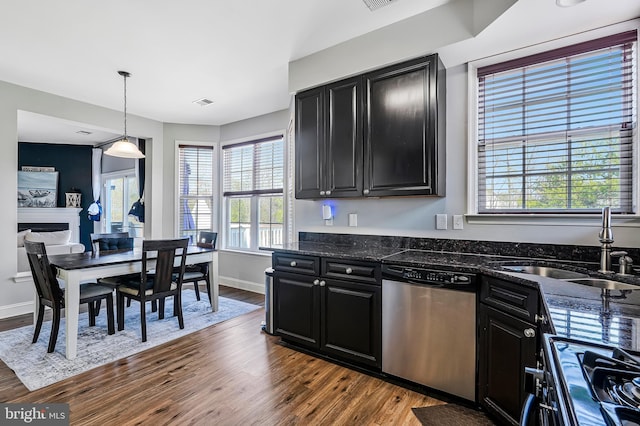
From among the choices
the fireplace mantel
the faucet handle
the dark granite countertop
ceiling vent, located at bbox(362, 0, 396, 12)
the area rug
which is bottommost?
the area rug

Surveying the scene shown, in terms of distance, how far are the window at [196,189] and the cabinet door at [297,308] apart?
9.77ft

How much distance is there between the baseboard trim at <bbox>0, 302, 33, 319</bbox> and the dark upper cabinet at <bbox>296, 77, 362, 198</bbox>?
12.1ft

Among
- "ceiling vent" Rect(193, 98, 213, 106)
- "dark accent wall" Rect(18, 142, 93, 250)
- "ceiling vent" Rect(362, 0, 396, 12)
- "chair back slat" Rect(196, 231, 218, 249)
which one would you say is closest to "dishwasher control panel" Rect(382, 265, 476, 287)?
"ceiling vent" Rect(362, 0, 396, 12)

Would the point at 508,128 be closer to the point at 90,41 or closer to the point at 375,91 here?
the point at 375,91

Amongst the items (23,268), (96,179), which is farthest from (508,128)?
(96,179)

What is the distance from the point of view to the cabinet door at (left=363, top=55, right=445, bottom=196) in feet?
8.07

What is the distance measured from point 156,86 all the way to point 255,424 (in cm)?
381

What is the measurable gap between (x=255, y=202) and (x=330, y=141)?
2.35 metres

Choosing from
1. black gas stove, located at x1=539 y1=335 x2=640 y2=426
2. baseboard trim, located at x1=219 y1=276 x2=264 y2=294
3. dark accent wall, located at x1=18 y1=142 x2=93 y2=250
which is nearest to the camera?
black gas stove, located at x1=539 y1=335 x2=640 y2=426

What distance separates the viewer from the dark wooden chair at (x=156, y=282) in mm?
2984

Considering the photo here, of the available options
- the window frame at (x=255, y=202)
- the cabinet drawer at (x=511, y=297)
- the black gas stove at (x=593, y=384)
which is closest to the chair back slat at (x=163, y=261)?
the window frame at (x=255, y=202)

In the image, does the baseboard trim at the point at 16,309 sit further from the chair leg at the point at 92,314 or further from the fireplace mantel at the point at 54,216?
the fireplace mantel at the point at 54,216

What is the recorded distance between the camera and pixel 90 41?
2.84 meters

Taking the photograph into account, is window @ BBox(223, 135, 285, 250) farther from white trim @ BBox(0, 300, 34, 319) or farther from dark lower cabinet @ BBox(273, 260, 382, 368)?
white trim @ BBox(0, 300, 34, 319)
